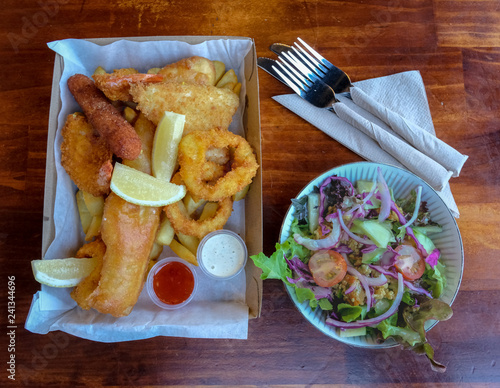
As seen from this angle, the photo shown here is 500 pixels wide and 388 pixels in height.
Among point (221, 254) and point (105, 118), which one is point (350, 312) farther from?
point (105, 118)

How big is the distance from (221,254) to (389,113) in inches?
47.2

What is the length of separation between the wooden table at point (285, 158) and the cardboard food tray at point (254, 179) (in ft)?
0.34

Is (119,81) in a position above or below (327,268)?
above

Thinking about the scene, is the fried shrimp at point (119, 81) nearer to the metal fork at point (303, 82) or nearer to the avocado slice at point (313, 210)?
the metal fork at point (303, 82)

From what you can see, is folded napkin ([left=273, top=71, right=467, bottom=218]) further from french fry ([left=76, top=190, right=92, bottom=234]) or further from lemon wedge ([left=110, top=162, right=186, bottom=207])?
french fry ([left=76, top=190, right=92, bottom=234])

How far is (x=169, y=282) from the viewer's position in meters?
1.98

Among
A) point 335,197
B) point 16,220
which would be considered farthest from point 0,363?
point 335,197

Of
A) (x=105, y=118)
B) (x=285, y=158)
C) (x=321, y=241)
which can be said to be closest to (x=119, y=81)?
(x=105, y=118)

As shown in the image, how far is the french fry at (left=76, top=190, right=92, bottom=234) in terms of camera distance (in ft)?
6.70

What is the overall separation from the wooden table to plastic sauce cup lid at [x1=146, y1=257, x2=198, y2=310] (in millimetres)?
254

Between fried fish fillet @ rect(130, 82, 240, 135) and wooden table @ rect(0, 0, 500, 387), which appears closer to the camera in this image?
fried fish fillet @ rect(130, 82, 240, 135)

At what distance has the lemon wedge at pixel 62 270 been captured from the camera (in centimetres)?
180

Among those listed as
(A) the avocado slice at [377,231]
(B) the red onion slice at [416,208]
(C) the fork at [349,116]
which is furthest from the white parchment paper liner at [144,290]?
(B) the red onion slice at [416,208]

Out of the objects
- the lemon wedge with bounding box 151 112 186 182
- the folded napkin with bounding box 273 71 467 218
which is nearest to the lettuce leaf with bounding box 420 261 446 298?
the folded napkin with bounding box 273 71 467 218
